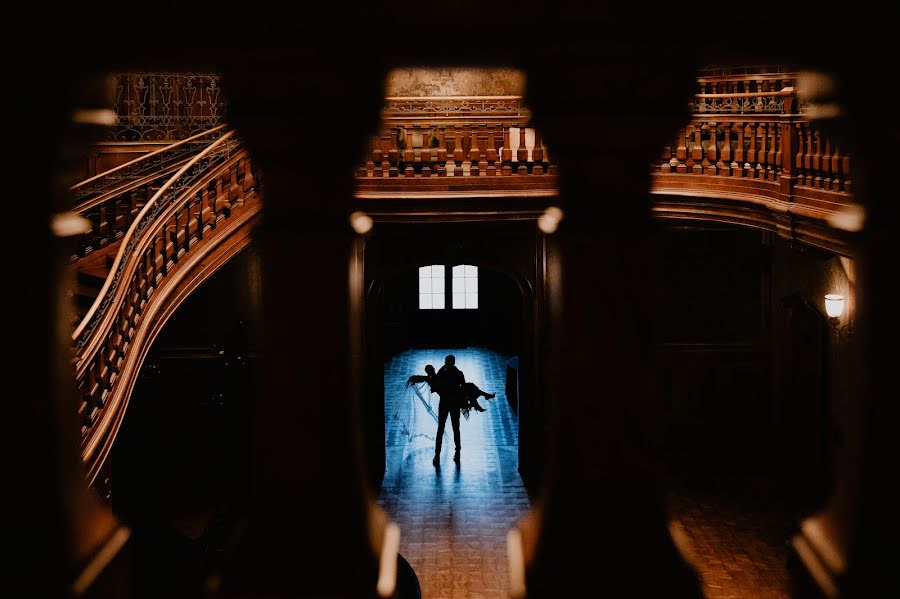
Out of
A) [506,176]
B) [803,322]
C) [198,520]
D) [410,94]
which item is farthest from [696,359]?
[198,520]

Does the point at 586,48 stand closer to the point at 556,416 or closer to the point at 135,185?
the point at 556,416

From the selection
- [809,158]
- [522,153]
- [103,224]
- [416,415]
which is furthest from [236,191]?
[416,415]

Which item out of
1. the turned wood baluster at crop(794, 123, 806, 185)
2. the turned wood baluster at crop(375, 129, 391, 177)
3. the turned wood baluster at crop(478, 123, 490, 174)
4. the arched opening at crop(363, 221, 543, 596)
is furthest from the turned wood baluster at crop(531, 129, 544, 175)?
the turned wood baluster at crop(794, 123, 806, 185)

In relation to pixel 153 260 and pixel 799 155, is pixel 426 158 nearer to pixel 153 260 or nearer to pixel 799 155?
pixel 153 260

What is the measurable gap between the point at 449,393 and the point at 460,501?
1.80 metres

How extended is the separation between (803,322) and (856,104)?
11.1 meters

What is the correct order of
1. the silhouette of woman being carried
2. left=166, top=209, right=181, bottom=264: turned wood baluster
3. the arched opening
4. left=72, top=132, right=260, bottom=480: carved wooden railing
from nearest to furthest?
left=72, top=132, right=260, bottom=480: carved wooden railing, left=166, top=209, right=181, bottom=264: turned wood baluster, the arched opening, the silhouette of woman being carried

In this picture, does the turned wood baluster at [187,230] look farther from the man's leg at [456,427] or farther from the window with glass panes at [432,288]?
the window with glass panes at [432,288]

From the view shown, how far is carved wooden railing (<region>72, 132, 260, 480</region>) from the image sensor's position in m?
7.21

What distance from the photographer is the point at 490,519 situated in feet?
37.6

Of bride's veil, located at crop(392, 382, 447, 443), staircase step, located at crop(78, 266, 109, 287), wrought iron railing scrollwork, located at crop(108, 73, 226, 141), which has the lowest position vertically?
bride's veil, located at crop(392, 382, 447, 443)

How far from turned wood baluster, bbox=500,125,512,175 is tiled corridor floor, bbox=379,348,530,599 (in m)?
4.03

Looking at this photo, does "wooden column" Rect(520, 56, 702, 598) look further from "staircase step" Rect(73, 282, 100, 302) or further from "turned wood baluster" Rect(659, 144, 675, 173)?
"turned wood baluster" Rect(659, 144, 675, 173)

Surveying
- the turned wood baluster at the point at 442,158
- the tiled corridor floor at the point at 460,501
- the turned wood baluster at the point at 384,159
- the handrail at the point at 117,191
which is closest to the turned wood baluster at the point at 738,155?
the turned wood baluster at the point at 442,158
